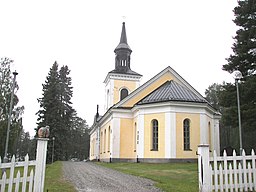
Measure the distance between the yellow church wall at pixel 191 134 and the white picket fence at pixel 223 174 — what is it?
645 inches

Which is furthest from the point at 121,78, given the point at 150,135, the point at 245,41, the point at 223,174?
the point at 223,174

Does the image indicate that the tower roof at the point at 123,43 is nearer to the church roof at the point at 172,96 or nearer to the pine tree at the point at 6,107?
the church roof at the point at 172,96

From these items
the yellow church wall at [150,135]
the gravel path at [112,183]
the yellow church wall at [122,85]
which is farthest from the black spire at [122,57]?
the gravel path at [112,183]

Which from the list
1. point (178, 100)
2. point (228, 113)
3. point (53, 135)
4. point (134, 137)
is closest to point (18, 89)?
point (53, 135)

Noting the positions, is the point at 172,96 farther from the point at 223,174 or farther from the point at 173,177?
the point at 223,174

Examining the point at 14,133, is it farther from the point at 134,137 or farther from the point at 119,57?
the point at 119,57

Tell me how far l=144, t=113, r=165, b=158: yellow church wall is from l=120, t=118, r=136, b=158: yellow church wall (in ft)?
12.8

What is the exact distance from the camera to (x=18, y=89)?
3173cm

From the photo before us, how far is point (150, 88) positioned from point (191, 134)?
7.95 metres

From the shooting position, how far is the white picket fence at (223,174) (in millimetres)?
7840

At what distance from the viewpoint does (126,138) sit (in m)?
30.2

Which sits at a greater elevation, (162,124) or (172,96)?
(172,96)

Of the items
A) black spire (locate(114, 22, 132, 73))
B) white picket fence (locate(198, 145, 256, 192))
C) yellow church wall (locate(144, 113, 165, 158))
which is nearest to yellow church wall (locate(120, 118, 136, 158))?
yellow church wall (locate(144, 113, 165, 158))

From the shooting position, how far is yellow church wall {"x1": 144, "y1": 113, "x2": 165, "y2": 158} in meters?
25.1
